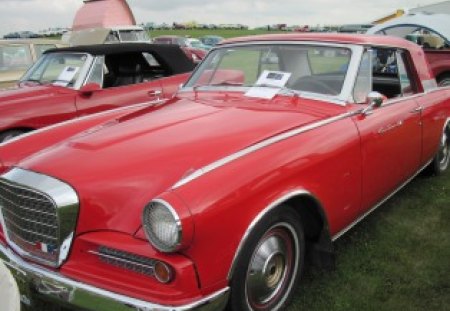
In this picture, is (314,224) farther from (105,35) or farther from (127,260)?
(105,35)

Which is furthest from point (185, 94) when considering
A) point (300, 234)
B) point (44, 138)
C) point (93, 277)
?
point (93, 277)

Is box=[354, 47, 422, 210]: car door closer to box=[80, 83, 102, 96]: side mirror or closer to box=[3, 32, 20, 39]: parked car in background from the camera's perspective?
box=[80, 83, 102, 96]: side mirror

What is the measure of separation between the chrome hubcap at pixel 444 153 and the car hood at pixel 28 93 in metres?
4.36

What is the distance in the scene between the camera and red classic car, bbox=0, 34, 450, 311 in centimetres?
222

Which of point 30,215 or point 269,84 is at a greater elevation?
point 269,84

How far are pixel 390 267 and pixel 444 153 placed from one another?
98.0 inches

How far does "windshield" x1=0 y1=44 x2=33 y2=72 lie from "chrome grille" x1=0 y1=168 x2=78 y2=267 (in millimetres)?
7468

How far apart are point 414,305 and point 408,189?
2229 millimetres

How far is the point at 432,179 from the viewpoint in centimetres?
522

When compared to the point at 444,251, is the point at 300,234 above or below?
above

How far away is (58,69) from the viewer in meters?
6.60

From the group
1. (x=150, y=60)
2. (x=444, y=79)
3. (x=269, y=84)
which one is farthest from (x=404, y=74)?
(x=444, y=79)

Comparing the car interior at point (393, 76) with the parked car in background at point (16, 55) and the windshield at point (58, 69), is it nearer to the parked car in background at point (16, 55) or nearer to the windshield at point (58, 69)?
the windshield at point (58, 69)

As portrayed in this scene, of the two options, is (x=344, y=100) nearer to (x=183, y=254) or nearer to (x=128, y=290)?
(x=183, y=254)
